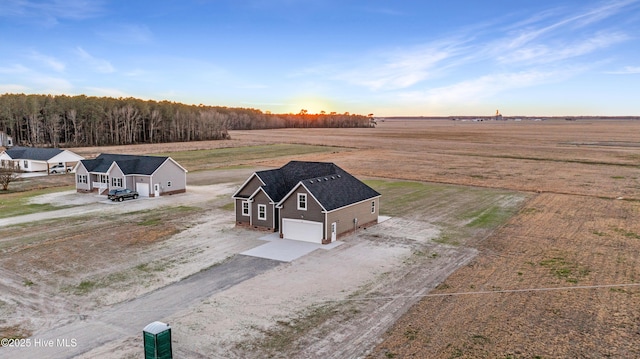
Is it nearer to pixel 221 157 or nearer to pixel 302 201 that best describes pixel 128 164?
pixel 302 201

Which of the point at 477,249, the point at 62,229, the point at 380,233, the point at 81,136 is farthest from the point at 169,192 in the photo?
the point at 81,136

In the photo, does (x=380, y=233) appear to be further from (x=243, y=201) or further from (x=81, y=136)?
(x=81, y=136)

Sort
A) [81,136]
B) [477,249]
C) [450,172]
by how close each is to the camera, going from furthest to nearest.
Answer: [81,136] < [450,172] < [477,249]

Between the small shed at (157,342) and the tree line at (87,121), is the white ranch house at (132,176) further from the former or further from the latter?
the tree line at (87,121)

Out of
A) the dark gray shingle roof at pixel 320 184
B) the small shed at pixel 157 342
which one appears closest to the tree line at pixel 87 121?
the dark gray shingle roof at pixel 320 184

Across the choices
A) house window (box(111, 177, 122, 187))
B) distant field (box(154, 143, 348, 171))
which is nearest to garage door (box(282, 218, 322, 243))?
house window (box(111, 177, 122, 187))

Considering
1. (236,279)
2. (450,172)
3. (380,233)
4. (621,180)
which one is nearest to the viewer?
(236,279)

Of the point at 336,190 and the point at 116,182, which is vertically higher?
the point at 336,190

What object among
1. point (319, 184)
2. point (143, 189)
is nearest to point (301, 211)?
point (319, 184)
